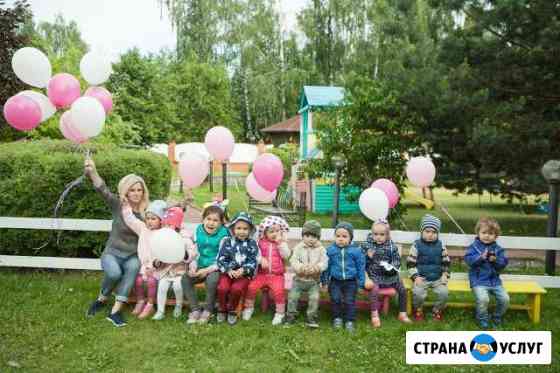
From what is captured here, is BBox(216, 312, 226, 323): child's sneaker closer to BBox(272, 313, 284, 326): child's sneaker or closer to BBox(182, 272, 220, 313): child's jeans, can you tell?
BBox(182, 272, 220, 313): child's jeans

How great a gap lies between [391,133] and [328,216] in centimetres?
431

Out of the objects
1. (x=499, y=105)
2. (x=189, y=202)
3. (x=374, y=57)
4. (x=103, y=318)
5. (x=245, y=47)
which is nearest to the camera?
(x=103, y=318)

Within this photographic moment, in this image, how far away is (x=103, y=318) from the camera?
17.5 feet

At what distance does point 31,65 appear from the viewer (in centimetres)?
577

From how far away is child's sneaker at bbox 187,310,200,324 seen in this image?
5273 millimetres

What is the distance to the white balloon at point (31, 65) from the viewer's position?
5.72 m

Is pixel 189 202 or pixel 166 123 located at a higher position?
pixel 166 123

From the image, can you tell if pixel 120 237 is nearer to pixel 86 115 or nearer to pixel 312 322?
pixel 86 115

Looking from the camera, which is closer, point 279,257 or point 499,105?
point 279,257

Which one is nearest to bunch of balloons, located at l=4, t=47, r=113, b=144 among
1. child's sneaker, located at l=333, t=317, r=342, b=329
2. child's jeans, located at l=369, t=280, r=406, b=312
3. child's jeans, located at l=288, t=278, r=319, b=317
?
child's jeans, located at l=288, t=278, r=319, b=317

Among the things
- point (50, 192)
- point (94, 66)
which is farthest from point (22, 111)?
point (50, 192)

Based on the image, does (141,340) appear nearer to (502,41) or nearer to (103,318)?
(103,318)

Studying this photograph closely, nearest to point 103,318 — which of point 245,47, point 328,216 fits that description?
point 328,216

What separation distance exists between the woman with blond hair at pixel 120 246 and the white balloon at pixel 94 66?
1271 mm
